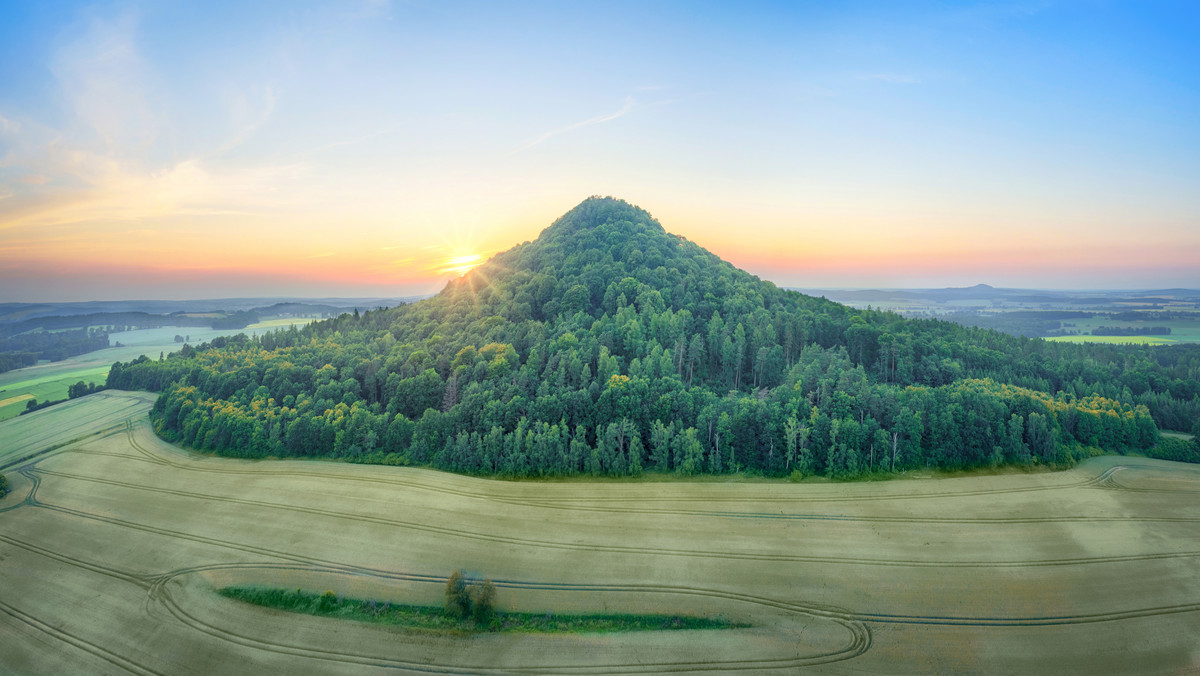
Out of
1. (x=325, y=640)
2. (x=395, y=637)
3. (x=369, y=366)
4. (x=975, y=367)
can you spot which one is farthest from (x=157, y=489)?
(x=975, y=367)

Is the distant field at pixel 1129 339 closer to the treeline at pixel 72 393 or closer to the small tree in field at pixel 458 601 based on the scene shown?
the small tree in field at pixel 458 601

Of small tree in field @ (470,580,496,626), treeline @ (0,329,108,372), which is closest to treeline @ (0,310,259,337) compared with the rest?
treeline @ (0,329,108,372)

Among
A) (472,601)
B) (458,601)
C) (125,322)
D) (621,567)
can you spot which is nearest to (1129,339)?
(621,567)

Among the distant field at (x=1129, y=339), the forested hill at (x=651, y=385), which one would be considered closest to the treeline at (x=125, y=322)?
the forested hill at (x=651, y=385)

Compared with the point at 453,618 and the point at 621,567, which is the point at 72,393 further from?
the point at 621,567

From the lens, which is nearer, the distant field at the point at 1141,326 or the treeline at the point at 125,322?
the distant field at the point at 1141,326

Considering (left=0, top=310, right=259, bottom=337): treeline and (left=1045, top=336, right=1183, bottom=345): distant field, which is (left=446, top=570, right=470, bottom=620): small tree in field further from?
(left=0, top=310, right=259, bottom=337): treeline
